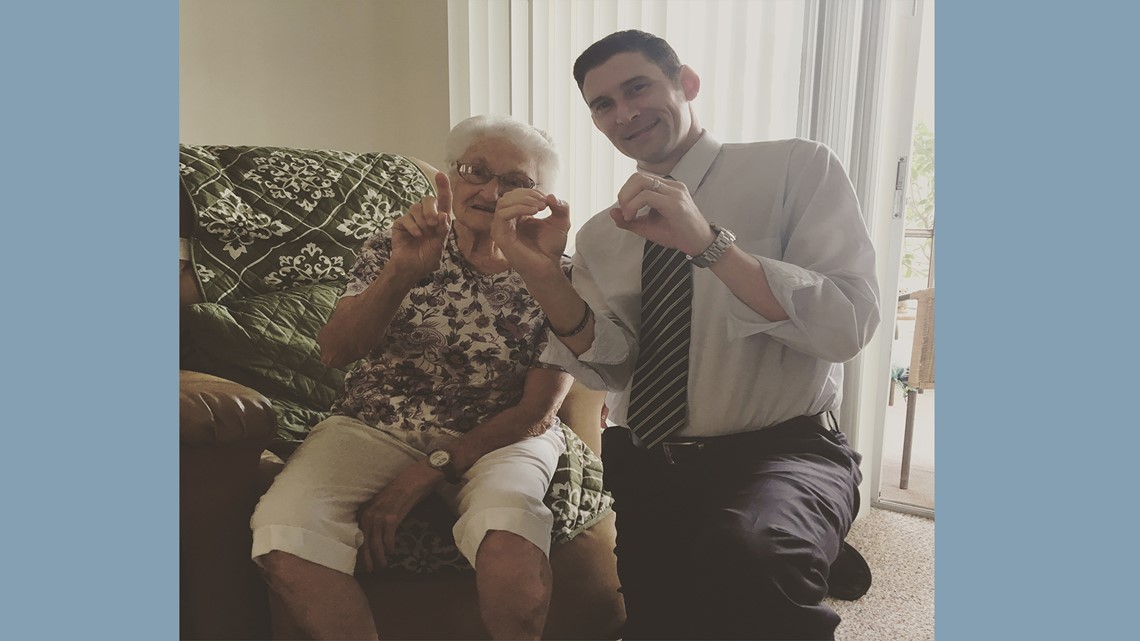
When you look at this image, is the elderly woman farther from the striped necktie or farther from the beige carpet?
the beige carpet

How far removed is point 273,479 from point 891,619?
140 centimetres

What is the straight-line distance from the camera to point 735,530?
924 mm

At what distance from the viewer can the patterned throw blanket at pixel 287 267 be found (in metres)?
1.48

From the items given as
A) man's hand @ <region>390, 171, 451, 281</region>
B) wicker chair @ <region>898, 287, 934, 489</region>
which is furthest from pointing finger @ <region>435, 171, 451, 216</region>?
wicker chair @ <region>898, 287, 934, 489</region>

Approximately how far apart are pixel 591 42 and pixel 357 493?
1879 mm

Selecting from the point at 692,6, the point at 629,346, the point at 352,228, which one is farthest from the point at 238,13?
the point at 629,346

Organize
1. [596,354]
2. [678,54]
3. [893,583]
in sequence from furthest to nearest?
[678,54], [893,583], [596,354]

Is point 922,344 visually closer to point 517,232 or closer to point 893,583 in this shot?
point 893,583

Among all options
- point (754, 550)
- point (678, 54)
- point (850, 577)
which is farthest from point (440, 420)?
point (678, 54)

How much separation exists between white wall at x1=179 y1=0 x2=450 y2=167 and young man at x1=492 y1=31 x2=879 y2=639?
1.86 meters

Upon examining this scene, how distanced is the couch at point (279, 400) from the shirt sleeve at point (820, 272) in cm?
53

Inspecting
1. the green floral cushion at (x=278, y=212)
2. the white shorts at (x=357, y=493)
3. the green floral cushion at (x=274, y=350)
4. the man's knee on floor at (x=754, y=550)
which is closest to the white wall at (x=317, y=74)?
the green floral cushion at (x=278, y=212)

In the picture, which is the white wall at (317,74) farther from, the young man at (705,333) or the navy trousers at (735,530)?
the navy trousers at (735,530)

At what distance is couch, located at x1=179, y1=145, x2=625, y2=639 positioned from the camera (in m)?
1.07
